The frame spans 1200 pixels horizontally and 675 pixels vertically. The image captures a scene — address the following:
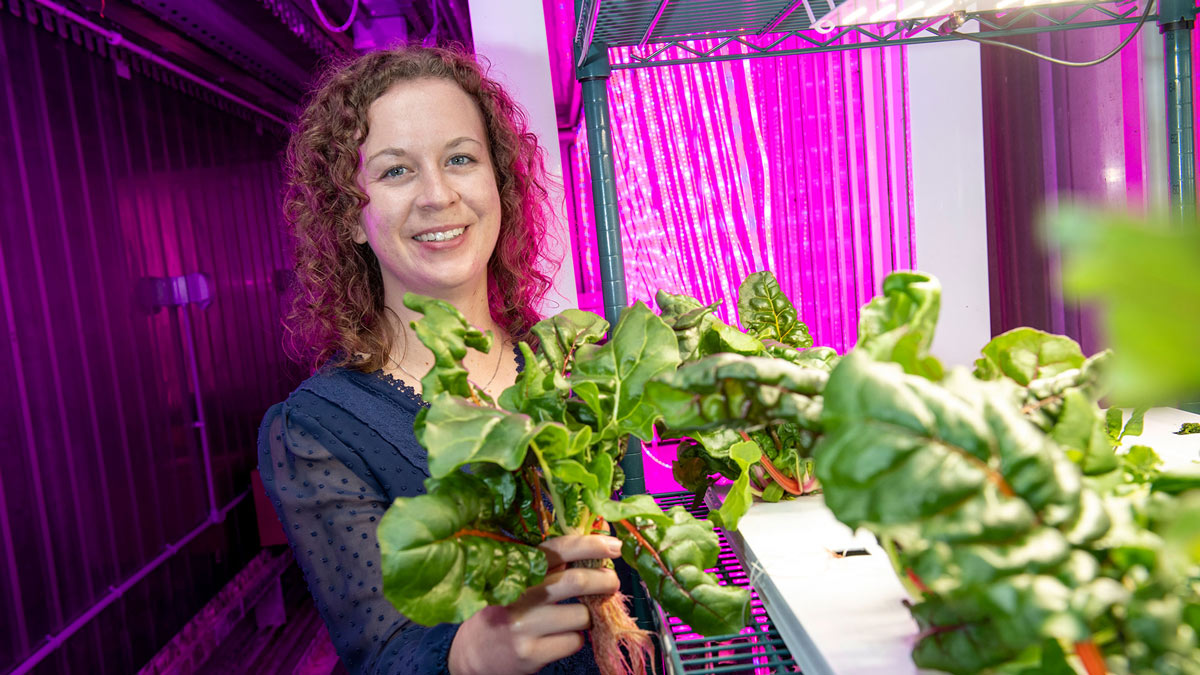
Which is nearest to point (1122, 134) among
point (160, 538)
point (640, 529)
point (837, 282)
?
point (837, 282)

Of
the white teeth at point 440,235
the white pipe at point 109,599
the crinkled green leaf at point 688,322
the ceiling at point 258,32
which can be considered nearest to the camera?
the crinkled green leaf at point 688,322

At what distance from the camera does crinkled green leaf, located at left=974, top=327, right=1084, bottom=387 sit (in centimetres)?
58

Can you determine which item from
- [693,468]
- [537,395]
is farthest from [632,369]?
[693,468]

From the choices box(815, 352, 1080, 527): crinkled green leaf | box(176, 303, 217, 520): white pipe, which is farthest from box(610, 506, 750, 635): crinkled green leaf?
box(176, 303, 217, 520): white pipe

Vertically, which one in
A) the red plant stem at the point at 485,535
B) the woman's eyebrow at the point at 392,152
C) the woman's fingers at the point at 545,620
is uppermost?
the woman's eyebrow at the point at 392,152

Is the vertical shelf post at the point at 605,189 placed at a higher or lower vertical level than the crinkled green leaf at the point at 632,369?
higher

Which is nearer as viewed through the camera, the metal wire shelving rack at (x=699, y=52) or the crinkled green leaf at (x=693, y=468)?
the crinkled green leaf at (x=693, y=468)

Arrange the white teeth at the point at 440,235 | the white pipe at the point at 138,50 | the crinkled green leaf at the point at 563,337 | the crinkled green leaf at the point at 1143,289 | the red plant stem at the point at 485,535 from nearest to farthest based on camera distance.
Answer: the crinkled green leaf at the point at 1143,289
the red plant stem at the point at 485,535
the crinkled green leaf at the point at 563,337
the white teeth at the point at 440,235
the white pipe at the point at 138,50

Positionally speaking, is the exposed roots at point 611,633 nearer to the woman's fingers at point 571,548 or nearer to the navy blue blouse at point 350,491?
the woman's fingers at point 571,548

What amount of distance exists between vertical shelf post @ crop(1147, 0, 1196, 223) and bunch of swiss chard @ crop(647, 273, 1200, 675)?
1.10 metres

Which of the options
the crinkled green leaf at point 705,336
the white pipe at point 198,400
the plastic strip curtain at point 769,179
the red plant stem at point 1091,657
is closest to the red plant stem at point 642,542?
the crinkled green leaf at point 705,336

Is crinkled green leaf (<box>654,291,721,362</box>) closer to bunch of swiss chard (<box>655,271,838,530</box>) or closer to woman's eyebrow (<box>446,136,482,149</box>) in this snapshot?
bunch of swiss chard (<box>655,271,838,530</box>)

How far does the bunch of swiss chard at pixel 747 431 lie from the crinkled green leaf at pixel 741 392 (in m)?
0.29

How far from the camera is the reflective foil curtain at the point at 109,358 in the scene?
79.4 inches
